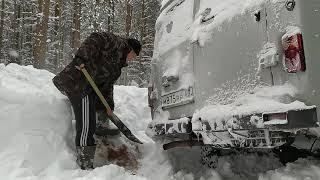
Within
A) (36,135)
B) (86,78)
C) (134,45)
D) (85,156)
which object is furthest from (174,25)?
(36,135)

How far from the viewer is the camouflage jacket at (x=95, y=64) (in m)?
4.64

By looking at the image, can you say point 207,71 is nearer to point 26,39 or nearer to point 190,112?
point 190,112

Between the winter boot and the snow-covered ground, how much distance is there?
0.10m

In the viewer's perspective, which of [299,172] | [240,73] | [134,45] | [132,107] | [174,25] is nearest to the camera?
[240,73]

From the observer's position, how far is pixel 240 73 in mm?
3463

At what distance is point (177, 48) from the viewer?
178 inches

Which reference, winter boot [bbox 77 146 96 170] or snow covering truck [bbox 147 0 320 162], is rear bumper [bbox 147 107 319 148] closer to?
snow covering truck [bbox 147 0 320 162]

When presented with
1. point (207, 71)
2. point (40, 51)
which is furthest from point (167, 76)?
point (40, 51)

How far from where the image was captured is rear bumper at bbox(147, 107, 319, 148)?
2783 millimetres

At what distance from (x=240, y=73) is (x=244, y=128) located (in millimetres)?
541

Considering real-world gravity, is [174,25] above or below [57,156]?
above

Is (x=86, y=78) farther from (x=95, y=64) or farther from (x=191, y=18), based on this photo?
(x=191, y=18)

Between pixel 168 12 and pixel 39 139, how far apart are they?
2273 millimetres

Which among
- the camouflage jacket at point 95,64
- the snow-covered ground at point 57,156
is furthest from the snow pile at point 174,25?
the snow-covered ground at point 57,156
